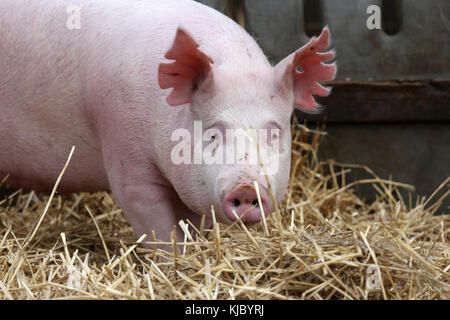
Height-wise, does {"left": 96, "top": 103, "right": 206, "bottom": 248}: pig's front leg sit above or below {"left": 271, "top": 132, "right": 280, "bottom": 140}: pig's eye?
below

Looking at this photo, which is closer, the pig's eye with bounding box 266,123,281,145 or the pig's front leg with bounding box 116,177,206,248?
the pig's eye with bounding box 266,123,281,145

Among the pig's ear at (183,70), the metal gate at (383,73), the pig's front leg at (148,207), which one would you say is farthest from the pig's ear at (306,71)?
the metal gate at (383,73)

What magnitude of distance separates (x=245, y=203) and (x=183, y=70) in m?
0.54

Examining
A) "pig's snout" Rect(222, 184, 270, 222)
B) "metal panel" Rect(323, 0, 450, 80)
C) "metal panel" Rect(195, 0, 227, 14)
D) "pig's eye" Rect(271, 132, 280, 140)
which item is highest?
"metal panel" Rect(195, 0, 227, 14)

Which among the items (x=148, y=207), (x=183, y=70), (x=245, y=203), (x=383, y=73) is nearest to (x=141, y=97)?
(x=183, y=70)

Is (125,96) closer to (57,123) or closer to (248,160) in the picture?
(57,123)

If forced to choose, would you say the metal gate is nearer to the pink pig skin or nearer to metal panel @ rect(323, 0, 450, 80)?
metal panel @ rect(323, 0, 450, 80)

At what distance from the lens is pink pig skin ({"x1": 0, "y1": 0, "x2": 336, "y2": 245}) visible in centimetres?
243

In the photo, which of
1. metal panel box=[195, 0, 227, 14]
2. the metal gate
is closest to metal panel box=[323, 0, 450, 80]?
the metal gate

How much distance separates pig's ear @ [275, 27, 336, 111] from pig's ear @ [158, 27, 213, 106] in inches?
10.7

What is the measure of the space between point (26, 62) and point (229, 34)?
0.86 metres

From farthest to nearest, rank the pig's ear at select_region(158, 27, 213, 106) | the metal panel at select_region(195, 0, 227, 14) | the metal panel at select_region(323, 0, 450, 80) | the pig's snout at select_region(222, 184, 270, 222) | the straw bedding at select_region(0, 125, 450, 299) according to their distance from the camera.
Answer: the metal panel at select_region(323, 0, 450, 80), the metal panel at select_region(195, 0, 227, 14), the pig's ear at select_region(158, 27, 213, 106), the pig's snout at select_region(222, 184, 270, 222), the straw bedding at select_region(0, 125, 450, 299)

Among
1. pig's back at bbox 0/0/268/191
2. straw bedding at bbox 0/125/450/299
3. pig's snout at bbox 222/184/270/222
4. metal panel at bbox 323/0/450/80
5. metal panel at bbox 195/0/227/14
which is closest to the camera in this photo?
straw bedding at bbox 0/125/450/299

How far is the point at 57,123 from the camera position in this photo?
9.58ft
